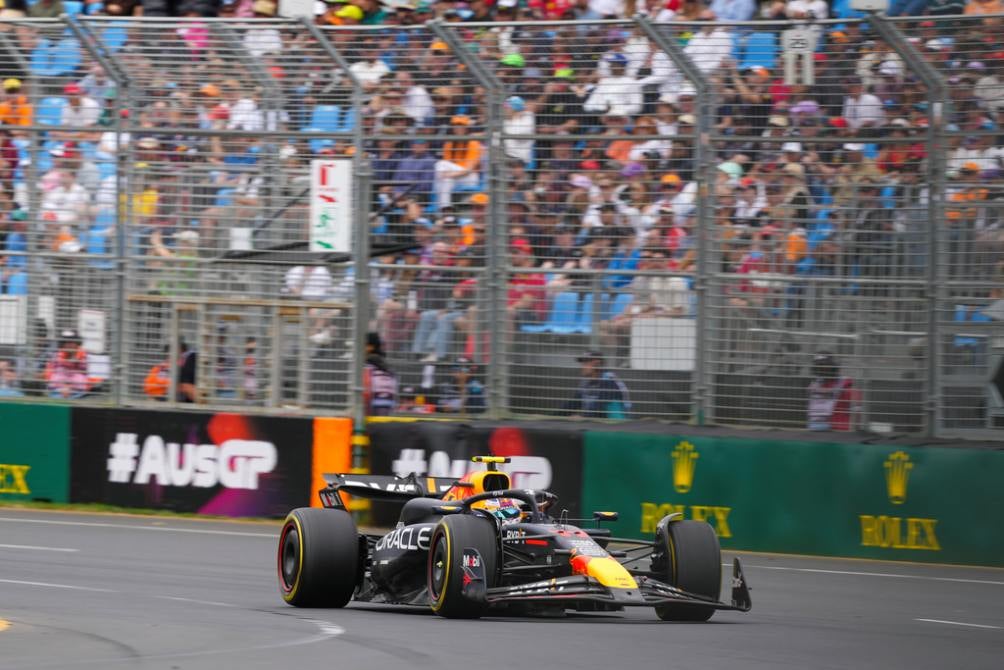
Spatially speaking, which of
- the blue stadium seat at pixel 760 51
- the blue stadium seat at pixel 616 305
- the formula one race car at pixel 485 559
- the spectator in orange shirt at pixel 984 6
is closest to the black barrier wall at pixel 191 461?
the blue stadium seat at pixel 616 305

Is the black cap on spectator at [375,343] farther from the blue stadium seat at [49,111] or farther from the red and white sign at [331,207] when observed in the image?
the blue stadium seat at [49,111]

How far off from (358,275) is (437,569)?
20.8ft

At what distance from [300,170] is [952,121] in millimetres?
6205

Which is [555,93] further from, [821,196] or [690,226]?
[821,196]

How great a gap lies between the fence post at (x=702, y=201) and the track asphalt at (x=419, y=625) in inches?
63.0

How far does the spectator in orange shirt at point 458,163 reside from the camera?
1453 centimetres

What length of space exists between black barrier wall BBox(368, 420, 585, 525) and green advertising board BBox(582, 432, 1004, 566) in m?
0.19

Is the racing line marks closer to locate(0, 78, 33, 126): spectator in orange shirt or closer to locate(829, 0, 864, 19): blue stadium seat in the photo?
locate(0, 78, 33, 126): spectator in orange shirt

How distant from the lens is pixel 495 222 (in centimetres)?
1439

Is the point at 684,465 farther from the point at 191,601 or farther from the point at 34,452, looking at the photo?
the point at 34,452

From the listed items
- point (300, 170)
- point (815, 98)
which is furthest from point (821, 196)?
point (300, 170)

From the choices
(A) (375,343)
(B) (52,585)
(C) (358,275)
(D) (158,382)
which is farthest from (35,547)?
(C) (358,275)

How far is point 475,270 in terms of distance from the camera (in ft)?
47.4

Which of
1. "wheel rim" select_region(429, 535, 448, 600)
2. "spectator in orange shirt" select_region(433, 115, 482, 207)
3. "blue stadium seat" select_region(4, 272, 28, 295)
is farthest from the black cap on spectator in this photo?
"wheel rim" select_region(429, 535, 448, 600)
